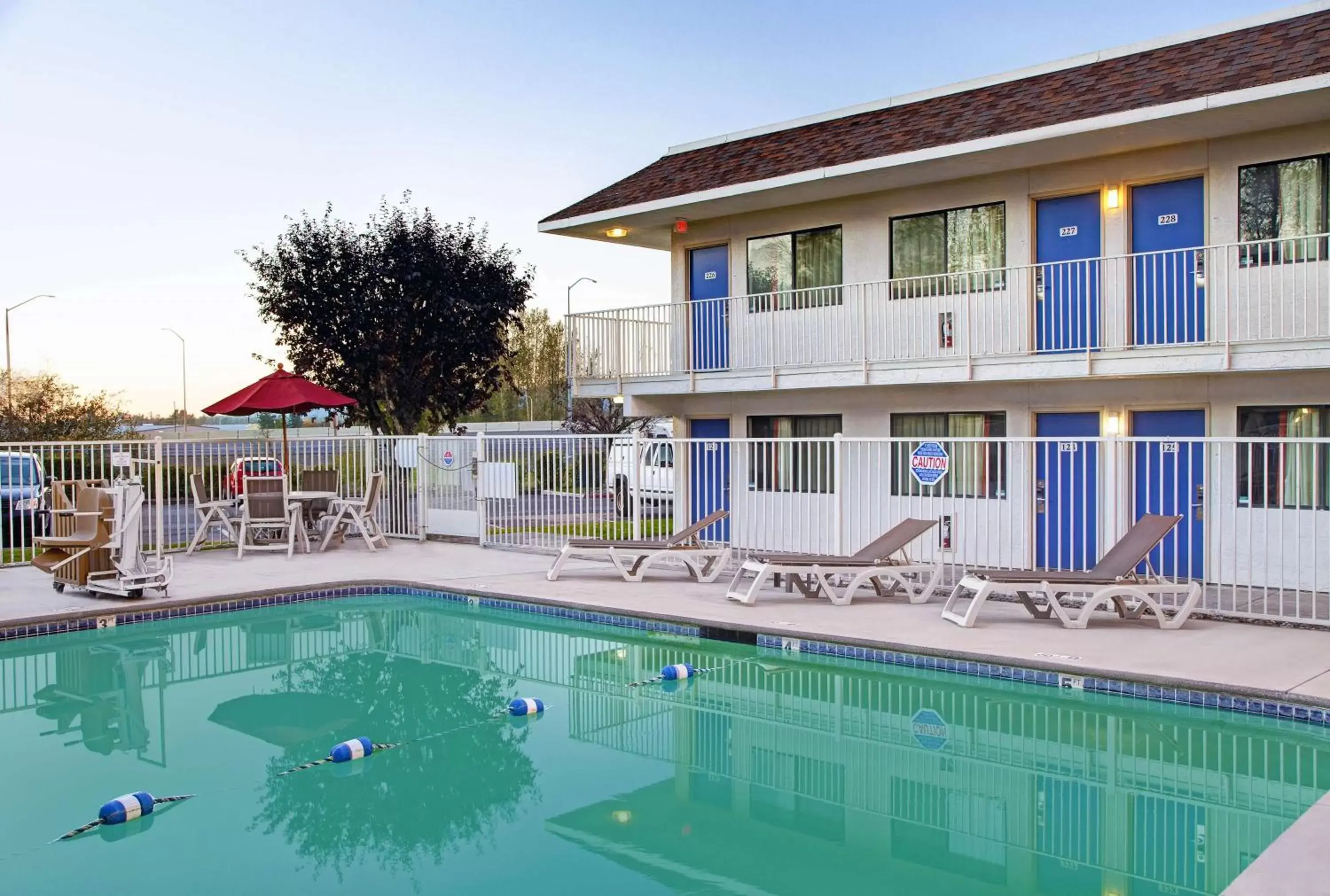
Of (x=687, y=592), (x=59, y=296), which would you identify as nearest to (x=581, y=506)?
(x=687, y=592)

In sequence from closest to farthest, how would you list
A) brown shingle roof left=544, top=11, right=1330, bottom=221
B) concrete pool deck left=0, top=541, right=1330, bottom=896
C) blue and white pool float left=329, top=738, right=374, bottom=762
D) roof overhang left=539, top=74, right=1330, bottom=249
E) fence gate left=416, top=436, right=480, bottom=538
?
1. blue and white pool float left=329, top=738, right=374, bottom=762
2. concrete pool deck left=0, top=541, right=1330, bottom=896
3. roof overhang left=539, top=74, right=1330, bottom=249
4. brown shingle roof left=544, top=11, right=1330, bottom=221
5. fence gate left=416, top=436, right=480, bottom=538

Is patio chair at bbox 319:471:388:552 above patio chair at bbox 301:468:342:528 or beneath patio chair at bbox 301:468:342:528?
beneath

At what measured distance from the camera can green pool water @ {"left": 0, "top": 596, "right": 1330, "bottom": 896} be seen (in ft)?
17.2

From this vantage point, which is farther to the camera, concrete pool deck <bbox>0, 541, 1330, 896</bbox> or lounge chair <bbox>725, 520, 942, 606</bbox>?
lounge chair <bbox>725, 520, 942, 606</bbox>

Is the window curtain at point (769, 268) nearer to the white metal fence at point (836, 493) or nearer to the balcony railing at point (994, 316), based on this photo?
the balcony railing at point (994, 316)

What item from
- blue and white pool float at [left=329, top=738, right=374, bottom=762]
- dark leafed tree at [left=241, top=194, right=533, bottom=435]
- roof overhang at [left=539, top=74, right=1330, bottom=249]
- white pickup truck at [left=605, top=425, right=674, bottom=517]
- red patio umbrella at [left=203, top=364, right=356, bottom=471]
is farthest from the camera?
dark leafed tree at [left=241, top=194, right=533, bottom=435]

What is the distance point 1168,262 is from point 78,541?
41.9 ft

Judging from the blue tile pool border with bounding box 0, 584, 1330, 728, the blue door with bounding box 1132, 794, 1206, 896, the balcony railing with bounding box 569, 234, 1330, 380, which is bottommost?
the blue door with bounding box 1132, 794, 1206, 896

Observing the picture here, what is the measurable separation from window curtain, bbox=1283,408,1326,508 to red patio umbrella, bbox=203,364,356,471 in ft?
41.6

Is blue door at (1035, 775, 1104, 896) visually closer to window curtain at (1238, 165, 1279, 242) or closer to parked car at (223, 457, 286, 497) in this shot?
window curtain at (1238, 165, 1279, 242)

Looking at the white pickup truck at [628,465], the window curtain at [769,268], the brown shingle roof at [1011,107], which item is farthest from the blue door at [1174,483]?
the white pickup truck at [628,465]

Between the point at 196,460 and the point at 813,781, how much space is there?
13309 mm

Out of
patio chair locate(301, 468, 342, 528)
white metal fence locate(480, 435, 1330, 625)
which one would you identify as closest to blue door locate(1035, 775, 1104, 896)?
white metal fence locate(480, 435, 1330, 625)

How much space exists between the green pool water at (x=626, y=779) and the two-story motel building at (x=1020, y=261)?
14.4 feet
